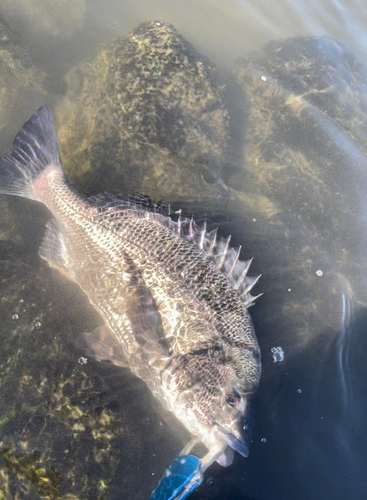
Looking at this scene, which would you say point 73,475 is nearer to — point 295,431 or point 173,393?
point 173,393

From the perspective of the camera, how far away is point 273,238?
5.36m

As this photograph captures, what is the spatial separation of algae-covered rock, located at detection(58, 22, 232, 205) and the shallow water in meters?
0.74

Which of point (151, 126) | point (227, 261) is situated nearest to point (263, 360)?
point (227, 261)

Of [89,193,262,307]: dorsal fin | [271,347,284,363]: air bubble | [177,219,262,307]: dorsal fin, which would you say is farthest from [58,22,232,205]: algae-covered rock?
[271,347,284,363]: air bubble

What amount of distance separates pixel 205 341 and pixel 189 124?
356 centimetres

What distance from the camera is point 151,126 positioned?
5254 mm

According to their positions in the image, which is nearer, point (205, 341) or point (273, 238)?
point (205, 341)

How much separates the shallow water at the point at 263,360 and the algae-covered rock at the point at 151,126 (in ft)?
2.43

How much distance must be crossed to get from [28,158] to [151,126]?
6.29 feet

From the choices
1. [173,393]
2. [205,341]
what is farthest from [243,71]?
[173,393]

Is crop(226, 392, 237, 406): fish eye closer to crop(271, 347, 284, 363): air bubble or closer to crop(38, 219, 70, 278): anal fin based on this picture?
crop(271, 347, 284, 363): air bubble

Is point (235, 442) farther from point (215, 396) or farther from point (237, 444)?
point (215, 396)

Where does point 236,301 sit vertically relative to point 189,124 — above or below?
below

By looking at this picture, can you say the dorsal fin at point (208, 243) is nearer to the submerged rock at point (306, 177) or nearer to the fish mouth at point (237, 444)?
the submerged rock at point (306, 177)
